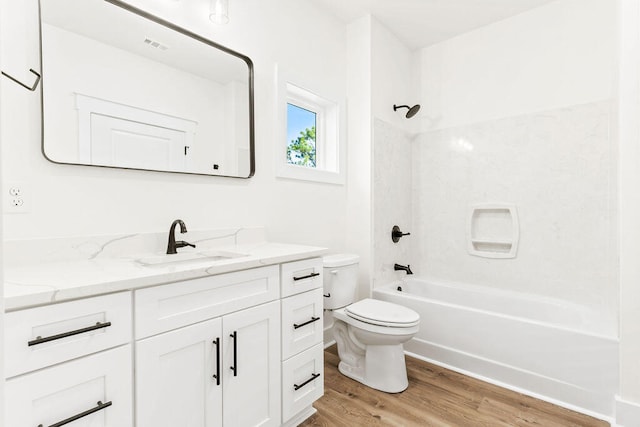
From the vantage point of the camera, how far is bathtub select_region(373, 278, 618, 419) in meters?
1.81

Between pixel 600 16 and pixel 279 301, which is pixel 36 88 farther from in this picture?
pixel 600 16

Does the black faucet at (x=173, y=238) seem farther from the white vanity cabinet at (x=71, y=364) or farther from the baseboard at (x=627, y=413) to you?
the baseboard at (x=627, y=413)

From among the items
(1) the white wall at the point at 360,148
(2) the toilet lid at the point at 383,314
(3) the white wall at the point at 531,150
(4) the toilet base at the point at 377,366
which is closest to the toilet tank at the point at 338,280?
(2) the toilet lid at the point at 383,314

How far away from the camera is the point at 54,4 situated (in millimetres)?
1349

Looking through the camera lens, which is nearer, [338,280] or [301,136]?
[338,280]

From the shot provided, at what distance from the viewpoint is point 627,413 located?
167 cm

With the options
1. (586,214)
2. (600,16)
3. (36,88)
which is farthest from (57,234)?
(600,16)

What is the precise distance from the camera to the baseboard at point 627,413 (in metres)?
1.65

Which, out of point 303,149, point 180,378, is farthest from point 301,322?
point 303,149

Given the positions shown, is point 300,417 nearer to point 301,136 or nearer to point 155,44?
point 301,136

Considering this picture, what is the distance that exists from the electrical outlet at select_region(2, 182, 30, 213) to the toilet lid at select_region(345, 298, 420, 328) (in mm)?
1694

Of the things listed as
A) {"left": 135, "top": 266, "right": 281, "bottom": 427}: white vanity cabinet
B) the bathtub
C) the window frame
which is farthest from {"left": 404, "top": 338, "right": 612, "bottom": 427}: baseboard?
the window frame

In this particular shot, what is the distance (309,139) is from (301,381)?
67.6 inches

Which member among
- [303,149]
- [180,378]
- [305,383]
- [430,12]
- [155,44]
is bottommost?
[305,383]
